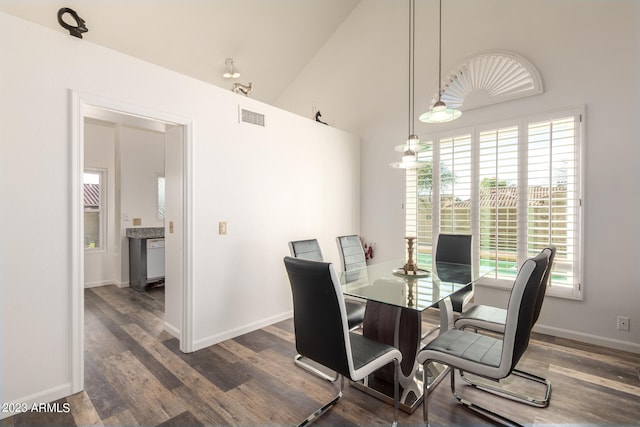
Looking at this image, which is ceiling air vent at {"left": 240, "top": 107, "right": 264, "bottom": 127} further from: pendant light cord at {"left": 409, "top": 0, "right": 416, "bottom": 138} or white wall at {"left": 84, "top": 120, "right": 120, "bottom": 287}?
white wall at {"left": 84, "top": 120, "right": 120, "bottom": 287}

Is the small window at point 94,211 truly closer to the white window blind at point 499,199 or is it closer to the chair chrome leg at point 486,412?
the chair chrome leg at point 486,412

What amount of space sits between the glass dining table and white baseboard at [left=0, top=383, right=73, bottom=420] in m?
2.04

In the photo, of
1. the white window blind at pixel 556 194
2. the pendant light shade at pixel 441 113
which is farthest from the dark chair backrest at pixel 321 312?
the white window blind at pixel 556 194

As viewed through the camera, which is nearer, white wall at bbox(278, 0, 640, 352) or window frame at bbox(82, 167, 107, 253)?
white wall at bbox(278, 0, 640, 352)

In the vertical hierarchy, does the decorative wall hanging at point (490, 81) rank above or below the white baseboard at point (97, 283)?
above

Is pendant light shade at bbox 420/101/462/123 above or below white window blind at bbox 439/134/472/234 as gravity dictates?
above

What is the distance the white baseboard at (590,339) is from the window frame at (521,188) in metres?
0.37

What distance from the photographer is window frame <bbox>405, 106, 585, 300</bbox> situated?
302 cm

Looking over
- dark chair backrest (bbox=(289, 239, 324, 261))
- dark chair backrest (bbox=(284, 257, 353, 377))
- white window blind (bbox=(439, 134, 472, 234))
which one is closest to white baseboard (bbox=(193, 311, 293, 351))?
dark chair backrest (bbox=(289, 239, 324, 261))

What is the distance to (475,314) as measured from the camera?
2398 millimetres

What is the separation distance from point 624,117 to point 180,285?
450 centimetres

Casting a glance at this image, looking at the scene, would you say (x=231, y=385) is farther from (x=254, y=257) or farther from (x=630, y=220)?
(x=630, y=220)

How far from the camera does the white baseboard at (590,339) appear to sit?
2.79 m

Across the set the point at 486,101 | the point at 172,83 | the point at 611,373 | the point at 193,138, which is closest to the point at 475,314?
the point at 611,373
